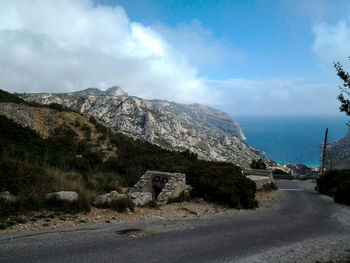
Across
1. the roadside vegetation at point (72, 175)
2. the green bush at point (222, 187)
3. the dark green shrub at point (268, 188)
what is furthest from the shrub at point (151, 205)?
the dark green shrub at point (268, 188)

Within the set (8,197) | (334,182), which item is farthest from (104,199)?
(334,182)

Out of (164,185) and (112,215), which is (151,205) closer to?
(112,215)

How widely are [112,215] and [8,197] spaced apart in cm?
320

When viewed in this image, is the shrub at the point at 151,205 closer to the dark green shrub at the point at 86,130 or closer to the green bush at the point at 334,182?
the green bush at the point at 334,182

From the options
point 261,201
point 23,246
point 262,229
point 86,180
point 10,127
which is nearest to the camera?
point 23,246

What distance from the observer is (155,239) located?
6090 mm

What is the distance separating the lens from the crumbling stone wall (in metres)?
10.7

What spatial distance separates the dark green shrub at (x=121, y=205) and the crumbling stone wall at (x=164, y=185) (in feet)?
6.28

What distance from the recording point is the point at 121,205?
332 inches

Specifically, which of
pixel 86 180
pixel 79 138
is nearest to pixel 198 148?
pixel 79 138

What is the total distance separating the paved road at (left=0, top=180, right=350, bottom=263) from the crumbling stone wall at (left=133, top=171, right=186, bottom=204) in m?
2.44

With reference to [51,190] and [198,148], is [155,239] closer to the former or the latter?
[51,190]

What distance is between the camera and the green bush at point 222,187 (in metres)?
11.5

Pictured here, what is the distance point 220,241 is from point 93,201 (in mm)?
4897
